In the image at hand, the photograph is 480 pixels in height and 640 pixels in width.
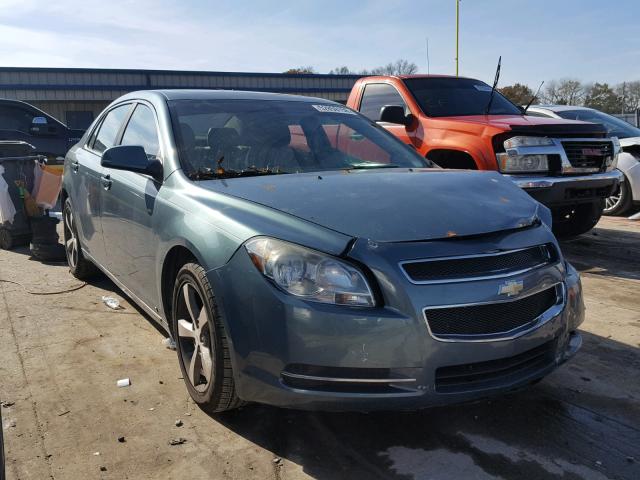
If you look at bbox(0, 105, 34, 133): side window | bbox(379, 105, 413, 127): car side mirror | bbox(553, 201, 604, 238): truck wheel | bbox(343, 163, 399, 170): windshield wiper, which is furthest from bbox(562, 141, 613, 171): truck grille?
bbox(0, 105, 34, 133): side window

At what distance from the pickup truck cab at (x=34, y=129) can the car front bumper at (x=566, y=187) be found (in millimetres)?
10071

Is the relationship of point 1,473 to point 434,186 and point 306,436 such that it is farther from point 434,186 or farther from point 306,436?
point 434,186

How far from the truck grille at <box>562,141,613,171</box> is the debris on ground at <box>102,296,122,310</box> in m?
4.59

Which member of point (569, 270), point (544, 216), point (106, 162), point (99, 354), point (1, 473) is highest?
point (106, 162)

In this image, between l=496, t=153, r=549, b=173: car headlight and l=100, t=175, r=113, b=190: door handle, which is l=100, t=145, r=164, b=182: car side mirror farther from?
l=496, t=153, r=549, b=173: car headlight

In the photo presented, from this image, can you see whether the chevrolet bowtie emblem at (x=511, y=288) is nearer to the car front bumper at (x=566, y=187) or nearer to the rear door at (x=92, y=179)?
the rear door at (x=92, y=179)

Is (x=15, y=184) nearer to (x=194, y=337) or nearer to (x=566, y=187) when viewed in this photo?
(x=194, y=337)

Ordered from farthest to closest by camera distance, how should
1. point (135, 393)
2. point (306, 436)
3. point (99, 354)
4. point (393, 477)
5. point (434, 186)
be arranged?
point (99, 354), point (135, 393), point (434, 186), point (306, 436), point (393, 477)

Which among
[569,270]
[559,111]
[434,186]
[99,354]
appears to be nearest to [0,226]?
[99,354]

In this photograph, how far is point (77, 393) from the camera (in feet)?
11.1

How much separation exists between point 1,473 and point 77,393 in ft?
4.79

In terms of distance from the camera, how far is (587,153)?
6332 millimetres

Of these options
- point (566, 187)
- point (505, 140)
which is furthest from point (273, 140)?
point (566, 187)

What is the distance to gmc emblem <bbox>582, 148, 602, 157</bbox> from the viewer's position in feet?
20.7
